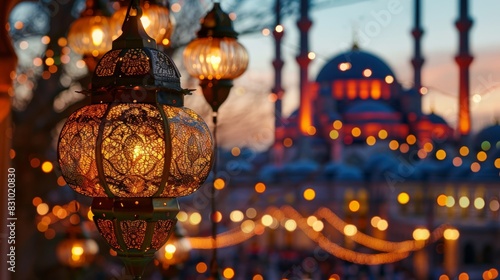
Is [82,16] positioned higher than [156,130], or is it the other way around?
[82,16]

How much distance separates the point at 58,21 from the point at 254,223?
114 ft

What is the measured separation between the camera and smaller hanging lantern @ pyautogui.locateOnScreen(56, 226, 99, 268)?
933 cm

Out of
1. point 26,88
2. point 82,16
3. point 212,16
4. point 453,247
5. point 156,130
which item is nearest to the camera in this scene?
point 156,130

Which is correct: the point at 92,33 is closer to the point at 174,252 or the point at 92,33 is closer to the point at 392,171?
the point at 174,252

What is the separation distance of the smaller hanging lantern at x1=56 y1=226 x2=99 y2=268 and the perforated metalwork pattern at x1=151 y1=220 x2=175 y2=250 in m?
6.20

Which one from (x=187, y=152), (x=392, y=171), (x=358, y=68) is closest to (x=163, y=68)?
(x=187, y=152)

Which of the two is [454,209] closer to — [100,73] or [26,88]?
[26,88]

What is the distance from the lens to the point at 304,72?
4872 cm

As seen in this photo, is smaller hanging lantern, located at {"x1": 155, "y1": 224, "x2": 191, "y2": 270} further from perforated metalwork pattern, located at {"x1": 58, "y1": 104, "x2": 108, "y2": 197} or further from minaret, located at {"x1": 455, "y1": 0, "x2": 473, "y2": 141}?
minaret, located at {"x1": 455, "y1": 0, "x2": 473, "y2": 141}

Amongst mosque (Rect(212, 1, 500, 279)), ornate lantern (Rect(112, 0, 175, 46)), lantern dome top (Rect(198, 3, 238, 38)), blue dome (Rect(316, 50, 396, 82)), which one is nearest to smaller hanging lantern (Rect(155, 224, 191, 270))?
ornate lantern (Rect(112, 0, 175, 46))

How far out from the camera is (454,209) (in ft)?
142

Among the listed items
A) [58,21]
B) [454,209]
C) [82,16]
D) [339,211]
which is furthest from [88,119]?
[339,211]

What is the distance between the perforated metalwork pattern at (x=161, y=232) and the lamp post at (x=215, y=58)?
202 cm

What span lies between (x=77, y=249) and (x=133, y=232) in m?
6.33
